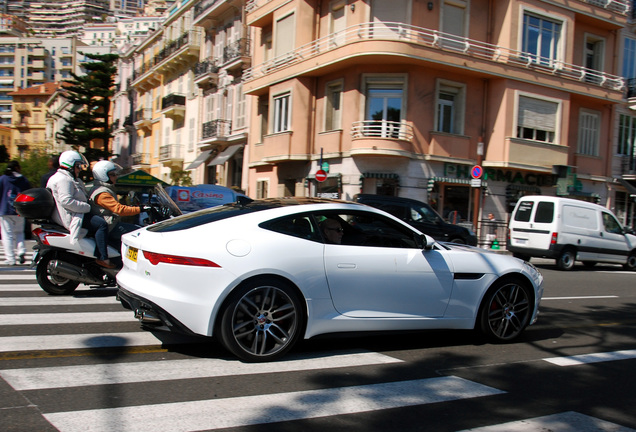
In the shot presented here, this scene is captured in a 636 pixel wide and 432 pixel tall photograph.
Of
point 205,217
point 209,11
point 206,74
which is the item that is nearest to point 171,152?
point 206,74

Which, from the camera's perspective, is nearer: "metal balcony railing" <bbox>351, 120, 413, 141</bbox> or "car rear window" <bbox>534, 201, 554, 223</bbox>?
"car rear window" <bbox>534, 201, 554, 223</bbox>

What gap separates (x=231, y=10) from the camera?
3438 cm

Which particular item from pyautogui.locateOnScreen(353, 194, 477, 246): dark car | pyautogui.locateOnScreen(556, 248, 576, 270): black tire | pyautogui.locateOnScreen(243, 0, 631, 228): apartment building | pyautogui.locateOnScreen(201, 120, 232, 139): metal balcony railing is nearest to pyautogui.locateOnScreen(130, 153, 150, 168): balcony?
pyautogui.locateOnScreen(201, 120, 232, 139): metal balcony railing

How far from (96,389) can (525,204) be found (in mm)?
15300

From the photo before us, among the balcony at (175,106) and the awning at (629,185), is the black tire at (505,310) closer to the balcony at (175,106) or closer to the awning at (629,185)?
the awning at (629,185)

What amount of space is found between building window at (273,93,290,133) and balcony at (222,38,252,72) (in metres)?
5.78

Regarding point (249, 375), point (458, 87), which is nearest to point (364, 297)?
point (249, 375)

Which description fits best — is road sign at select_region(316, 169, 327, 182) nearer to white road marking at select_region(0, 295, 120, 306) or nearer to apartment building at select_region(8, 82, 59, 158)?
white road marking at select_region(0, 295, 120, 306)

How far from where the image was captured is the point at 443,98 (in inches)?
Result: 941

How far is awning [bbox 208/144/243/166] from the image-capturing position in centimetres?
3266

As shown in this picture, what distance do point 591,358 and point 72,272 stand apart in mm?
6054

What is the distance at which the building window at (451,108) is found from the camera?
938 inches

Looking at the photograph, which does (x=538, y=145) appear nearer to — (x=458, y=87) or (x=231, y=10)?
(x=458, y=87)

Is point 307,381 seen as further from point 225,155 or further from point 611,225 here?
point 225,155
